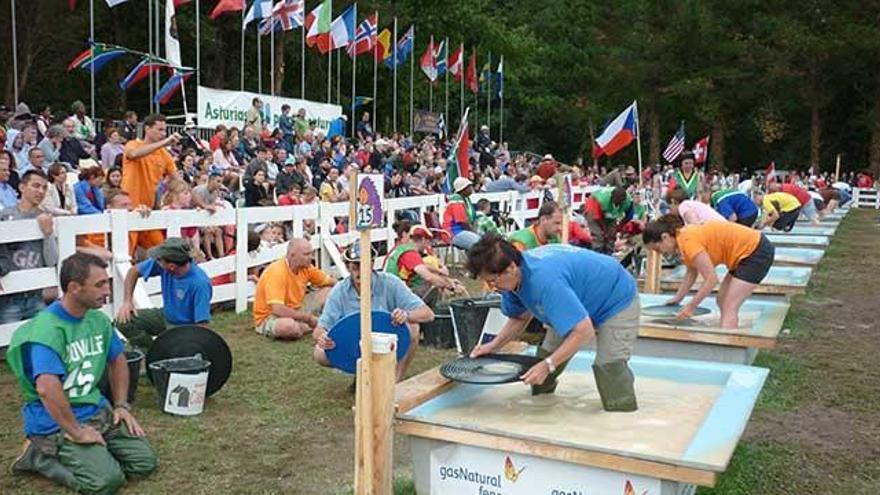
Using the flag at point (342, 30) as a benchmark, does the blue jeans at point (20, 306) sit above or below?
below

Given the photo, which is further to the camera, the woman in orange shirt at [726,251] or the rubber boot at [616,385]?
the woman in orange shirt at [726,251]

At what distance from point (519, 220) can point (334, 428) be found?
11714 mm

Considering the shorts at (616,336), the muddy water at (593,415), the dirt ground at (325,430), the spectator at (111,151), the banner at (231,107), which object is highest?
the banner at (231,107)

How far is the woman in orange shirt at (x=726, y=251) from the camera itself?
685 cm

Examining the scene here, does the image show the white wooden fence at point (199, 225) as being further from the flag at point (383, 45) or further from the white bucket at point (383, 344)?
the flag at point (383, 45)

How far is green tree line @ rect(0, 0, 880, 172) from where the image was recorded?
103ft

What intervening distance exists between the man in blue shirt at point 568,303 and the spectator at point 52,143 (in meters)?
8.57

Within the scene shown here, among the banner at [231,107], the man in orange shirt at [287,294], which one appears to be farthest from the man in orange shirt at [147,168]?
the banner at [231,107]

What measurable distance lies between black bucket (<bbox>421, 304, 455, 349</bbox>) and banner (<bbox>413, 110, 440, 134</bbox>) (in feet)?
72.9

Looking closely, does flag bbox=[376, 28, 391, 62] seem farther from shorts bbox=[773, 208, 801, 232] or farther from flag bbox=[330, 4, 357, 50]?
shorts bbox=[773, 208, 801, 232]

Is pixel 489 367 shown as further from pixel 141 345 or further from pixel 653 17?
pixel 653 17

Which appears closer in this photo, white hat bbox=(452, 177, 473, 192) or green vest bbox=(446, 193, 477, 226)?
white hat bbox=(452, 177, 473, 192)

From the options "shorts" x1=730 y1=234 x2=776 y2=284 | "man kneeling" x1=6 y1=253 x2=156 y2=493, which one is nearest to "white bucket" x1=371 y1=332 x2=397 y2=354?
"man kneeling" x1=6 y1=253 x2=156 y2=493

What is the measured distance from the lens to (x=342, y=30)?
23.2 m
